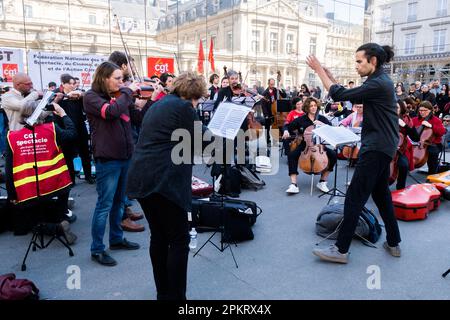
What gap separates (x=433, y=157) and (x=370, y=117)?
3.92m

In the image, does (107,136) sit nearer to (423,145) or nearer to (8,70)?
(423,145)

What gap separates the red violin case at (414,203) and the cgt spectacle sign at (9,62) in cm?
814

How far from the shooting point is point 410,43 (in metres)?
36.0

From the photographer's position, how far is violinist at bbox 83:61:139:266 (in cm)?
312

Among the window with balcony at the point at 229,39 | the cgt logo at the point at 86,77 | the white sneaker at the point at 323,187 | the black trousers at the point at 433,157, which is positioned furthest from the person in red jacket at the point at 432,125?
the window with balcony at the point at 229,39

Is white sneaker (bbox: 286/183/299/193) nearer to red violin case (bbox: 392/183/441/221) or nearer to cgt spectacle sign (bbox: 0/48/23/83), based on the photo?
red violin case (bbox: 392/183/441/221)

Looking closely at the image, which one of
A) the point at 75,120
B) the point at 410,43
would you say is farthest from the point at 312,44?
the point at 410,43

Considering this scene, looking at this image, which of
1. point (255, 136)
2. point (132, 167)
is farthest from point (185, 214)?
point (255, 136)

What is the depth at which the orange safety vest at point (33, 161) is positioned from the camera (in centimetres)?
367

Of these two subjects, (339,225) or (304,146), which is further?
(304,146)

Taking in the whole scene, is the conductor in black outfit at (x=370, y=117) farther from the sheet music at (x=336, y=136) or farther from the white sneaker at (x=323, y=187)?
the white sneaker at (x=323, y=187)

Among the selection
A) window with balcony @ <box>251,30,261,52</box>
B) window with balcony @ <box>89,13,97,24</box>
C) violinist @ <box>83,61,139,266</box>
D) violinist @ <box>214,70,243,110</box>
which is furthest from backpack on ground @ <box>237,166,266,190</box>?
window with balcony @ <box>251,30,261,52</box>

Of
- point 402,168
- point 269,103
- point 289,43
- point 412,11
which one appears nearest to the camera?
point 402,168
